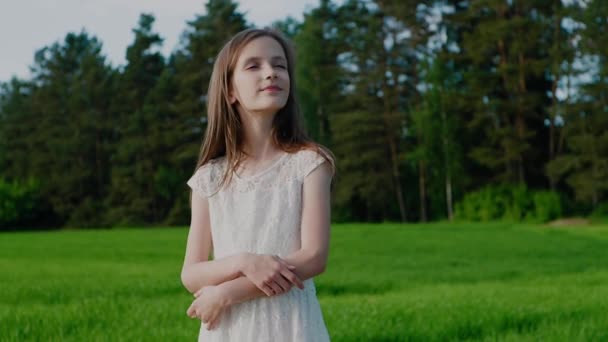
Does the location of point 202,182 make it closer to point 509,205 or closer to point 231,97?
point 231,97

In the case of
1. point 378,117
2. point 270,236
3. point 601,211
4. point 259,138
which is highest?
point 378,117

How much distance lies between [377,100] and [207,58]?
12285mm

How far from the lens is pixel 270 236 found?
2447 millimetres

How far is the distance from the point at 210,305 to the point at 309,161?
0.58 m

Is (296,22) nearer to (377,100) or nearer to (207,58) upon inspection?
(207,58)

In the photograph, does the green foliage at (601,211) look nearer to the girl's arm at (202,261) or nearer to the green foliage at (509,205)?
the green foliage at (509,205)

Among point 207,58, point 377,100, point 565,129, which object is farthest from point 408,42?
point 207,58

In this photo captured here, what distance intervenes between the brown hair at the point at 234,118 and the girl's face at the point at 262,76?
0.12ft

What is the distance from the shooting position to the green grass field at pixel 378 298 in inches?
207

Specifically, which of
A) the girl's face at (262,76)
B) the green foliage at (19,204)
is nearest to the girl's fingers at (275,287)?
the girl's face at (262,76)

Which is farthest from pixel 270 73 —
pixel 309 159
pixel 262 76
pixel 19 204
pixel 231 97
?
pixel 19 204

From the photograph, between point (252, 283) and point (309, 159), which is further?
point (309, 159)

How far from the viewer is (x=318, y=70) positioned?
47.5 metres

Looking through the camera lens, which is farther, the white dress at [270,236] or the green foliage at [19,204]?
the green foliage at [19,204]
